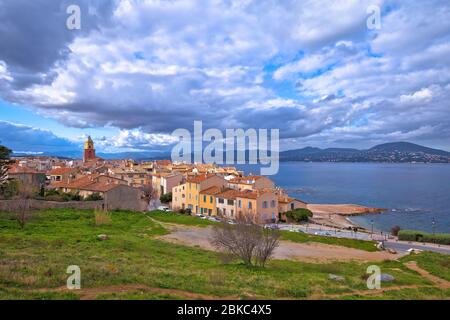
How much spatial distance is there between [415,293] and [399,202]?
263ft

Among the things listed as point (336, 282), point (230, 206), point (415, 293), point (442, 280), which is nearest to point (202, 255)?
point (336, 282)

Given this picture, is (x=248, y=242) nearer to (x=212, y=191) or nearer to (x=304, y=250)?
(x=304, y=250)

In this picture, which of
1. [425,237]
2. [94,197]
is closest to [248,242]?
[94,197]

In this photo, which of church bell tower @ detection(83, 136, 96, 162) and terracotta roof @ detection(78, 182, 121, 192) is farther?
church bell tower @ detection(83, 136, 96, 162)

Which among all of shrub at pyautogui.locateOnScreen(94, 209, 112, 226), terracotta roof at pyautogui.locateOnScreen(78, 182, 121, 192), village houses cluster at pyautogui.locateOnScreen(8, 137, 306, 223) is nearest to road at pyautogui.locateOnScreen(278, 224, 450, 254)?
village houses cluster at pyautogui.locateOnScreen(8, 137, 306, 223)

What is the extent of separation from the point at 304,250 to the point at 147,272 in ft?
65.3

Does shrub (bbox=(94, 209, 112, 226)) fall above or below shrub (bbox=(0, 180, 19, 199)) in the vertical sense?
below

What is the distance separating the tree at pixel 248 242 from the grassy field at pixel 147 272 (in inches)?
28.6

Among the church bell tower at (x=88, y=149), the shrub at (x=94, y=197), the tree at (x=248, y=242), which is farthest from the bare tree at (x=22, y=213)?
the church bell tower at (x=88, y=149)

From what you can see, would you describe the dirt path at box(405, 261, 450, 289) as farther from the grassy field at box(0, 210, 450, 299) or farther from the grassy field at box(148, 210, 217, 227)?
the grassy field at box(148, 210, 217, 227)

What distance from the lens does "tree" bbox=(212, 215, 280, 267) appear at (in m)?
20.6

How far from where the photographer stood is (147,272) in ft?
51.8

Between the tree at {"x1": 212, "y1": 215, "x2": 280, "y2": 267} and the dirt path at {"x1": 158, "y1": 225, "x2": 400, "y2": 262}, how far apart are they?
23.8ft

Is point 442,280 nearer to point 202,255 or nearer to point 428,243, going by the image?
point 202,255
